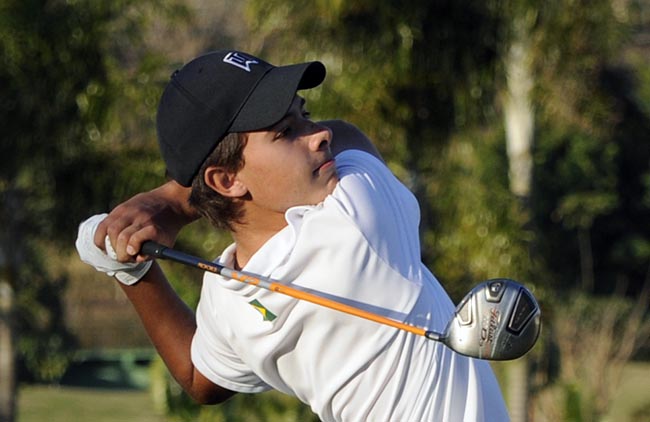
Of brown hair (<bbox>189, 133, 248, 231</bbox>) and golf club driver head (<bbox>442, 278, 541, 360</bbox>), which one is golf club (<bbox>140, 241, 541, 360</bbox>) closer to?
golf club driver head (<bbox>442, 278, 541, 360</bbox>)

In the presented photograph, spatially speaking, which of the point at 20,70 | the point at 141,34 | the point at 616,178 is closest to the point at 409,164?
the point at 141,34

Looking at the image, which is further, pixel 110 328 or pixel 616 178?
pixel 110 328

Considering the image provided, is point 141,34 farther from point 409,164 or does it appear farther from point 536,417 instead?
point 536,417

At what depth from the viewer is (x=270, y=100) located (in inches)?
105

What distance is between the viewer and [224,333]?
2904mm

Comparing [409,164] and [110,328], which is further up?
[409,164]

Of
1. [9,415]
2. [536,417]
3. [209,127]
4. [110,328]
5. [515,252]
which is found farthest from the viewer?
[110,328]

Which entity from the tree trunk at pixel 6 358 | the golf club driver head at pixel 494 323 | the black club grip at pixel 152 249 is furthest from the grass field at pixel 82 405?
the golf club driver head at pixel 494 323

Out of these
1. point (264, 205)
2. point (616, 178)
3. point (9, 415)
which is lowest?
point (616, 178)

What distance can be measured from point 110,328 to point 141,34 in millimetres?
16399

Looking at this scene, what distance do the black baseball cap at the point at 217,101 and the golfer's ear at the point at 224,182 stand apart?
31 millimetres

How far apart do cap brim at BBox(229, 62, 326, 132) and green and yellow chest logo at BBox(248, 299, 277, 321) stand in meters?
0.37

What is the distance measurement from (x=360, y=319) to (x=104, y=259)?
63cm

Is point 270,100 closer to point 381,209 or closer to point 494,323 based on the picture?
point 381,209
